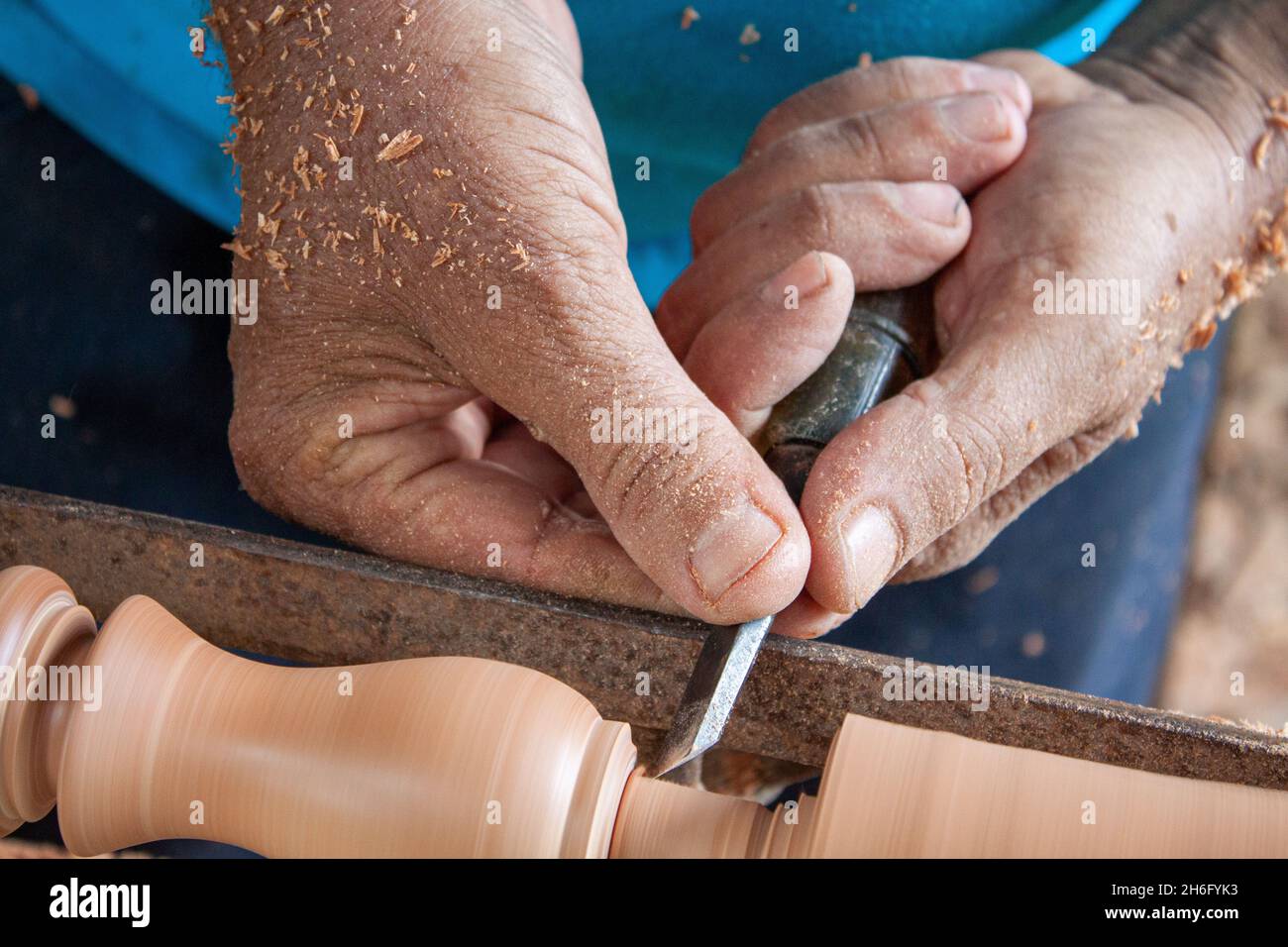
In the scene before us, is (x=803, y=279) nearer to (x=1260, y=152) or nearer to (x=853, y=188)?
(x=853, y=188)

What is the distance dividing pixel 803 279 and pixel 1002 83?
40cm

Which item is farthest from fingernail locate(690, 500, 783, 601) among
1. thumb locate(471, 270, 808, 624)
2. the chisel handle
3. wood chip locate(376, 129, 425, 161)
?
wood chip locate(376, 129, 425, 161)

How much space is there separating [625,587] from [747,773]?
0.26 metres

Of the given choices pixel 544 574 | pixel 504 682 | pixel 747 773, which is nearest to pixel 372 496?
pixel 544 574

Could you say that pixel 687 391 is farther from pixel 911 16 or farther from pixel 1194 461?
pixel 1194 461

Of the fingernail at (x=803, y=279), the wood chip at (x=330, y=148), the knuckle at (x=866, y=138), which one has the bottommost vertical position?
the fingernail at (x=803, y=279)

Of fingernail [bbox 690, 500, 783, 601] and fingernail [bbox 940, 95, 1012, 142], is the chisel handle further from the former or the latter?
fingernail [bbox 940, 95, 1012, 142]

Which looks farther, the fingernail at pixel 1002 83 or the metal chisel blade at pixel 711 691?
the fingernail at pixel 1002 83

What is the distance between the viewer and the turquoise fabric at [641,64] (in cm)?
109

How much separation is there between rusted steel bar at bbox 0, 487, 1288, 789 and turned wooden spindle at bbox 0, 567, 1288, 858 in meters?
0.09

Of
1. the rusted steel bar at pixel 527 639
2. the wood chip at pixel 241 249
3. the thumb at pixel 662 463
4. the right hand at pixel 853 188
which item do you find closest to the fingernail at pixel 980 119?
the right hand at pixel 853 188

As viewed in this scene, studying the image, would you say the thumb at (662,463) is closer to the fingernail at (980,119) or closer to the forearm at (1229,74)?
the fingernail at (980,119)

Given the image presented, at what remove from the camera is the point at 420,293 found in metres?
0.83

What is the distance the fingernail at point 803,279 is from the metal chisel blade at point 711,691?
0.28 metres
